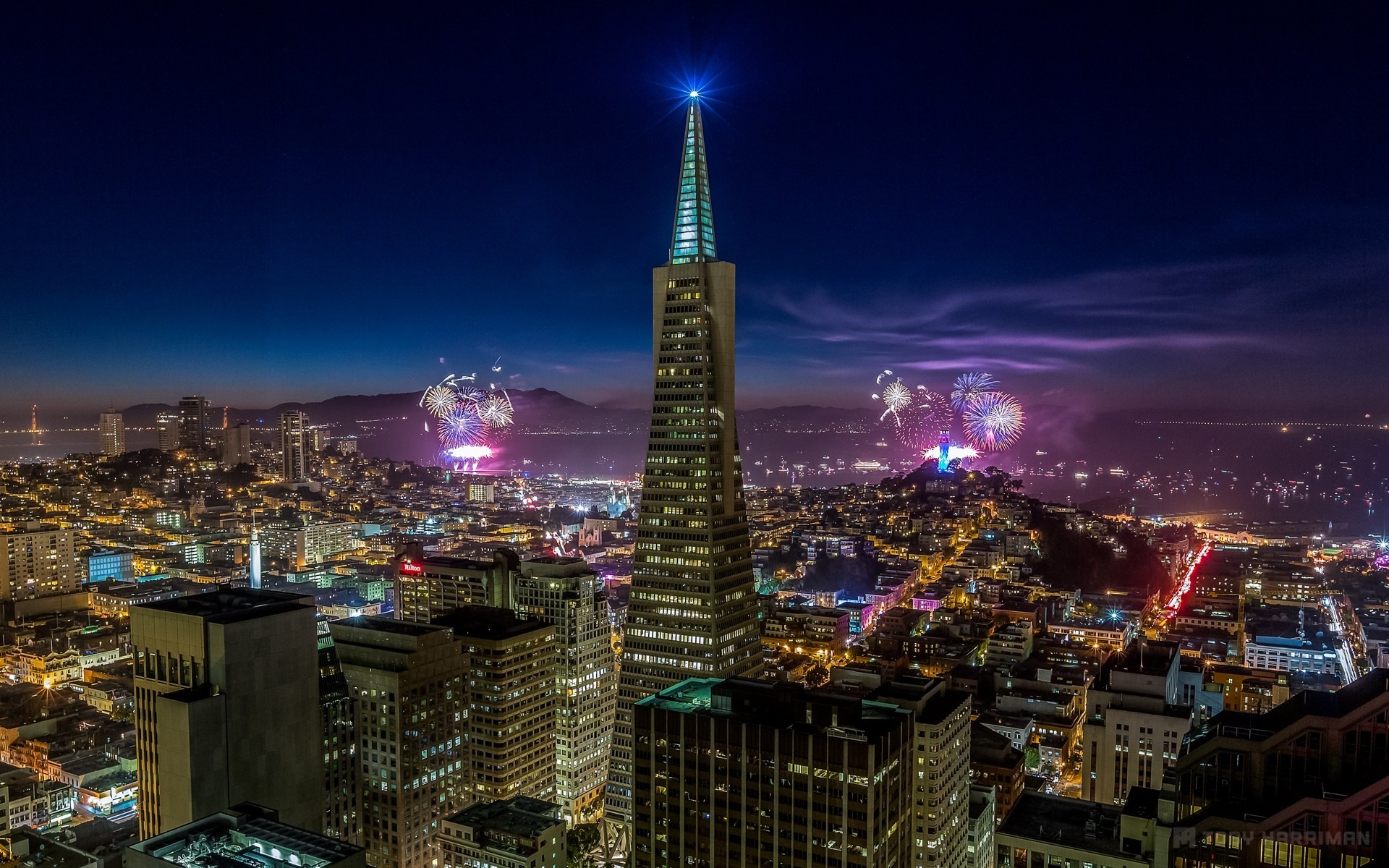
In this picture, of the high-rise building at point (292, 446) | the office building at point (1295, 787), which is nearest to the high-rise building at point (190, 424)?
the high-rise building at point (292, 446)

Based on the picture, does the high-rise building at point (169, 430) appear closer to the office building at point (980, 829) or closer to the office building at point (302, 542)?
the office building at point (302, 542)

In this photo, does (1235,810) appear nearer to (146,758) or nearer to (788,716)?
(788,716)

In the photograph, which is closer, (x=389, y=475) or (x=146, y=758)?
(x=146, y=758)

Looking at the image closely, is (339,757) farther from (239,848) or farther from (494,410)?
(494,410)

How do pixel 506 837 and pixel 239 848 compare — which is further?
pixel 506 837

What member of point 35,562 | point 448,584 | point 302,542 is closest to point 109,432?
point 302,542

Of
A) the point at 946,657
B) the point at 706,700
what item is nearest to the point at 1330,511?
the point at 946,657
